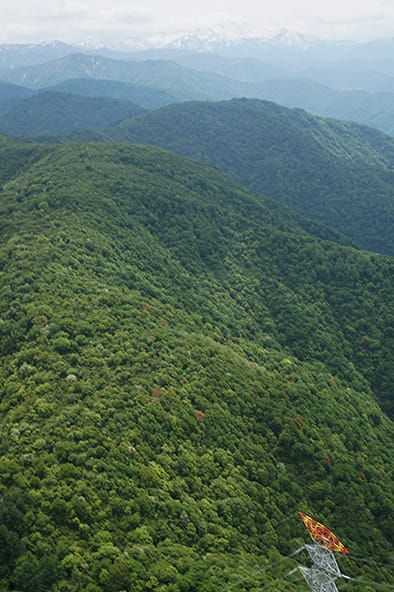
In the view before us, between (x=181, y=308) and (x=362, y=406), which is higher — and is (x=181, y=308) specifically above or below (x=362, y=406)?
above

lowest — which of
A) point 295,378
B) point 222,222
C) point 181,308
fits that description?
point 295,378

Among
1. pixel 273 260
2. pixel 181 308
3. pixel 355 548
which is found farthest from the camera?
pixel 273 260

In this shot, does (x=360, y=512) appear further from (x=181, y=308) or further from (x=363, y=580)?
(x=181, y=308)

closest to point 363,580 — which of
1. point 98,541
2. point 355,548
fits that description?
point 355,548

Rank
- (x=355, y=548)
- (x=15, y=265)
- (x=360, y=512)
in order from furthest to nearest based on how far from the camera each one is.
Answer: (x=15, y=265), (x=360, y=512), (x=355, y=548)

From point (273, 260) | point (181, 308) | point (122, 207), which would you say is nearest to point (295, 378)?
point (181, 308)

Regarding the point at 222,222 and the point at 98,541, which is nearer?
the point at 98,541

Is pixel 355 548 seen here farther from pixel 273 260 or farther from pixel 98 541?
pixel 273 260
